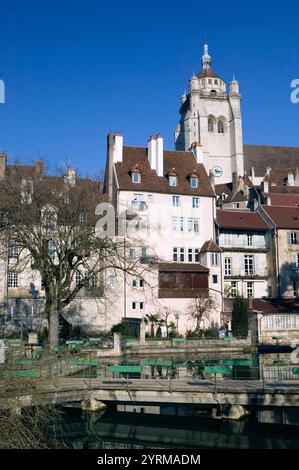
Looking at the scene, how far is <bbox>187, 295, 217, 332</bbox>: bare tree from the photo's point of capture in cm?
4769

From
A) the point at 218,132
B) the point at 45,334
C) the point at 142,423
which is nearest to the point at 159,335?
the point at 45,334

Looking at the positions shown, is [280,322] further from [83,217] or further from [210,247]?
[83,217]

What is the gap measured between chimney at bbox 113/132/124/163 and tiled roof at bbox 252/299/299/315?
1904 cm

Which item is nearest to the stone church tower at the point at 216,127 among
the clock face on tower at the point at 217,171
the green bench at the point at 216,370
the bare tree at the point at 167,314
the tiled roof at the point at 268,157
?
the clock face on tower at the point at 217,171

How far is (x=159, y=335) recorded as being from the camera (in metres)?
44.8

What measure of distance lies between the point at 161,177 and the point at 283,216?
14467mm

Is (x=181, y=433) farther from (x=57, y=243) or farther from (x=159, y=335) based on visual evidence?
(x=159, y=335)

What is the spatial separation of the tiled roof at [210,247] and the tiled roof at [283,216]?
29.4 feet

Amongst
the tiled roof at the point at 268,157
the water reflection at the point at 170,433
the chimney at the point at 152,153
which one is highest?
the tiled roof at the point at 268,157

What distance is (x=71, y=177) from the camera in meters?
41.0

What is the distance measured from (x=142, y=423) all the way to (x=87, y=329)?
22916 millimetres

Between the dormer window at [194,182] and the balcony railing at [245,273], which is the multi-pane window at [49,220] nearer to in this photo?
the dormer window at [194,182]

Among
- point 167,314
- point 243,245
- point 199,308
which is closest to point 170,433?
point 167,314

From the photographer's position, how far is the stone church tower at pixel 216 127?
95.4m
